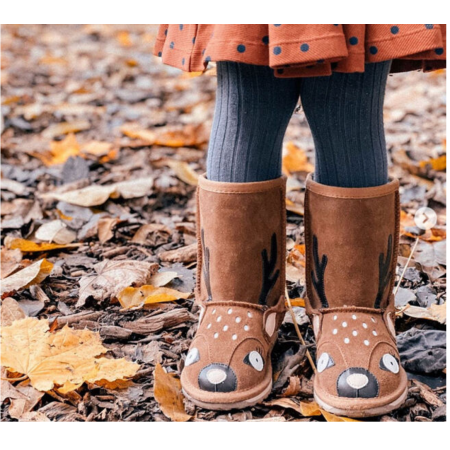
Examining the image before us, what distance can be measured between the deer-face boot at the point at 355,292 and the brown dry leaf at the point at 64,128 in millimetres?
1430

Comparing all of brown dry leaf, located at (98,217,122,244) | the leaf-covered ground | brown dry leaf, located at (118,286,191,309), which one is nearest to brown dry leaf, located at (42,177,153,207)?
the leaf-covered ground

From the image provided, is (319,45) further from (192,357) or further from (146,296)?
(146,296)

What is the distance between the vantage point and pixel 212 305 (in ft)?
3.38

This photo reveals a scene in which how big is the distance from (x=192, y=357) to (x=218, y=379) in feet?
0.21

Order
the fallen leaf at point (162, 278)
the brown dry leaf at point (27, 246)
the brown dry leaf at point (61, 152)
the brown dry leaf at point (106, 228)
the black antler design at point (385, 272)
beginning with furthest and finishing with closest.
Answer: the brown dry leaf at point (61, 152) → the brown dry leaf at point (106, 228) → the brown dry leaf at point (27, 246) → the fallen leaf at point (162, 278) → the black antler design at point (385, 272)

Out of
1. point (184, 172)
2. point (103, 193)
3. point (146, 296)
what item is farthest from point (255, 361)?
point (184, 172)

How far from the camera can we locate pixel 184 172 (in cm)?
186

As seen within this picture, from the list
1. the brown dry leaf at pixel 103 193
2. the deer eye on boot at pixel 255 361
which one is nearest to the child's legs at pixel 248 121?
the deer eye on boot at pixel 255 361

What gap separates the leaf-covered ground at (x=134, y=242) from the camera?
0.96 meters

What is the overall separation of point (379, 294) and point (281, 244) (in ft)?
0.61

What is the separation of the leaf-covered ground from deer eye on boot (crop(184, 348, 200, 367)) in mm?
45

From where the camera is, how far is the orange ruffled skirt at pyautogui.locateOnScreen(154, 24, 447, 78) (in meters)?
0.80

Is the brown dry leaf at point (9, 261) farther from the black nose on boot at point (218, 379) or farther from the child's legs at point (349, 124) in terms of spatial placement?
the child's legs at point (349, 124)

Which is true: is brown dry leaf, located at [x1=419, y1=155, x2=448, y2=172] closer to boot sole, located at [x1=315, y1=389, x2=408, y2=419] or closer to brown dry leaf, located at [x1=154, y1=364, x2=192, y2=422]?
boot sole, located at [x1=315, y1=389, x2=408, y2=419]
